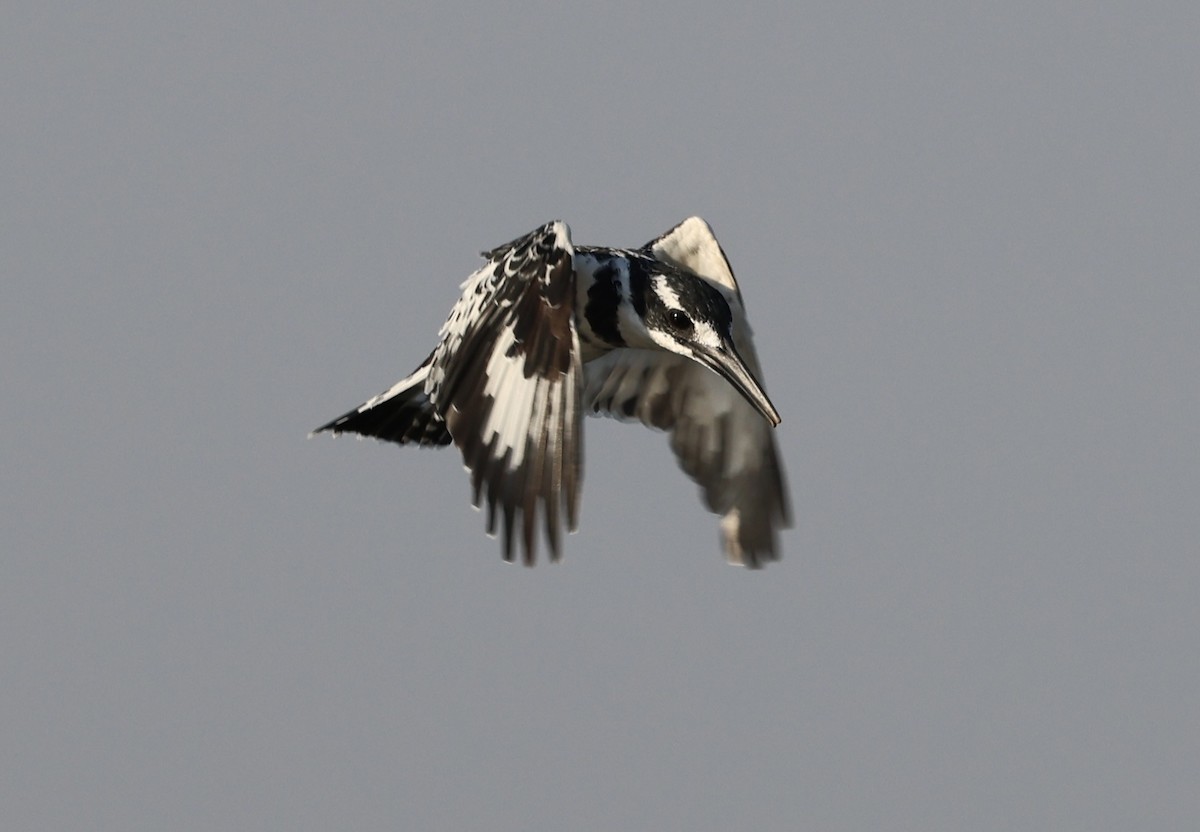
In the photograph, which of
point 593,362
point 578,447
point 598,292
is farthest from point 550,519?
point 593,362

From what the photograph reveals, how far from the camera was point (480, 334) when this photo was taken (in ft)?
33.8

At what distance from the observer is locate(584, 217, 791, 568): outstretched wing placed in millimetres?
12531

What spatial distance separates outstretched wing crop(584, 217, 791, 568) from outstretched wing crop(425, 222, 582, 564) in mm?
2121

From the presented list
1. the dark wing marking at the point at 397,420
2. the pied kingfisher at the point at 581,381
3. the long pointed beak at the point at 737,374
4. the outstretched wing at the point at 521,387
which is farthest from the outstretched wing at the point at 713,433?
the outstretched wing at the point at 521,387

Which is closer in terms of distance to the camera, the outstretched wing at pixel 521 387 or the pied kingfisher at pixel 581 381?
the outstretched wing at pixel 521 387

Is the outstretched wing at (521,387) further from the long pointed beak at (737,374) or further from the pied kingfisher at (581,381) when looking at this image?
the long pointed beak at (737,374)

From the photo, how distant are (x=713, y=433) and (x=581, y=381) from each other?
299 cm

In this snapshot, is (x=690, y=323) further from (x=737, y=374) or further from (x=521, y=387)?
(x=521, y=387)

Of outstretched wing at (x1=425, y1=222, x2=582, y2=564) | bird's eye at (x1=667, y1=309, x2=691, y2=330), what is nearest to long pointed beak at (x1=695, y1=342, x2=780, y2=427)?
bird's eye at (x1=667, y1=309, x2=691, y2=330)

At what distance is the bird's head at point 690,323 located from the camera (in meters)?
11.0

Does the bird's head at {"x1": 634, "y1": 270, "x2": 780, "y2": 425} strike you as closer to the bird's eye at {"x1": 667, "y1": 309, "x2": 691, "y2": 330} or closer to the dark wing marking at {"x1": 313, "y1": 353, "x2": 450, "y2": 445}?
the bird's eye at {"x1": 667, "y1": 309, "x2": 691, "y2": 330}

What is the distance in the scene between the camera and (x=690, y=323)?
11000mm

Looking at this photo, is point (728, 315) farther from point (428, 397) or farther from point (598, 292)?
point (428, 397)

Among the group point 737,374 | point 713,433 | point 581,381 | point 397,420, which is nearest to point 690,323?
point 737,374
